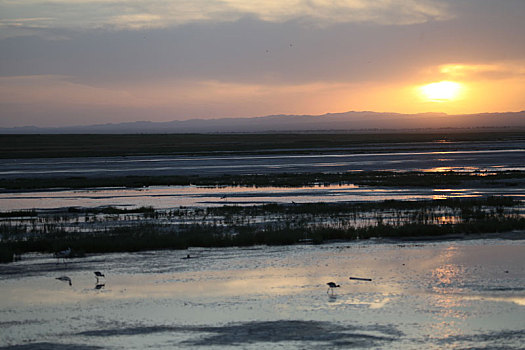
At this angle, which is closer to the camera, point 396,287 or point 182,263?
point 396,287

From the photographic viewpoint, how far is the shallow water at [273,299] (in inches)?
432

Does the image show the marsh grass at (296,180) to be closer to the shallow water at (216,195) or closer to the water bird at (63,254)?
the shallow water at (216,195)

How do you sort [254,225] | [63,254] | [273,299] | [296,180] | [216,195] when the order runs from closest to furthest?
[273,299] → [63,254] → [254,225] → [216,195] → [296,180]

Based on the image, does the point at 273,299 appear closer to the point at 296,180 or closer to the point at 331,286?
the point at 331,286

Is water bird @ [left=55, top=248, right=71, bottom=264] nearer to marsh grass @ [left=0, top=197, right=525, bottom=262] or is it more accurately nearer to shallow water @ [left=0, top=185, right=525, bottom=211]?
marsh grass @ [left=0, top=197, right=525, bottom=262]

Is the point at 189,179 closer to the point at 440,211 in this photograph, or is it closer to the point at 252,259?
the point at 440,211

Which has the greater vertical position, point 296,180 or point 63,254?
point 296,180

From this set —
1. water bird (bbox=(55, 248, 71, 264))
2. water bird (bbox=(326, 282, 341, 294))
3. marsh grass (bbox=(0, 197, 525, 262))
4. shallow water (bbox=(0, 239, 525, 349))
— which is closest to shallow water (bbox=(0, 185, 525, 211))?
marsh grass (bbox=(0, 197, 525, 262))

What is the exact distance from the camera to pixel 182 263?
17.4m

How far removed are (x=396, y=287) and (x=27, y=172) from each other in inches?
1889

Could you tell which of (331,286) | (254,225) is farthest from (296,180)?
(331,286)

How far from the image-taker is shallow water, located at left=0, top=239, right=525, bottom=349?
10984 mm

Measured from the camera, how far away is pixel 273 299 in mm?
13523

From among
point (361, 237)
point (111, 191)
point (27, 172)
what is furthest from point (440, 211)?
point (27, 172)
